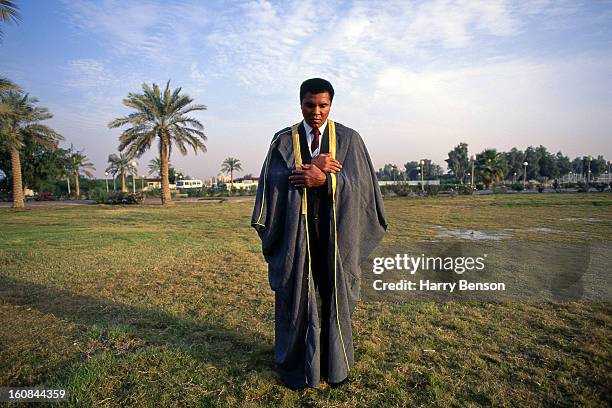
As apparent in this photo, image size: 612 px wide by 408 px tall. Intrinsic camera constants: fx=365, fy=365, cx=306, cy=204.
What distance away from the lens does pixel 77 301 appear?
15.5 feet

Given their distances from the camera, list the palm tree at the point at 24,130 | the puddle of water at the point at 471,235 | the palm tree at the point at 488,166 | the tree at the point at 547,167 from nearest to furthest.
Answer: the puddle of water at the point at 471,235
the palm tree at the point at 24,130
the palm tree at the point at 488,166
the tree at the point at 547,167

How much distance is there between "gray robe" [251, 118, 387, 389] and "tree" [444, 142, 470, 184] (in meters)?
87.1

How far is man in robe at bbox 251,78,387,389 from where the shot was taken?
2477mm

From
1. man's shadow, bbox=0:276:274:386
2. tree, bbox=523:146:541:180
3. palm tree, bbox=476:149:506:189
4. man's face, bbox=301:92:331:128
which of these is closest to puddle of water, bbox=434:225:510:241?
man's shadow, bbox=0:276:274:386

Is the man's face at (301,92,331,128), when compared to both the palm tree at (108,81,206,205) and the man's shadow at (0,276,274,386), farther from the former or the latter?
the palm tree at (108,81,206,205)

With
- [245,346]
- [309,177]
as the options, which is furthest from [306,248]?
[245,346]

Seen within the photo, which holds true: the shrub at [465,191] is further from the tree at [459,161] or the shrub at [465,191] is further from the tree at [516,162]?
the tree at [516,162]

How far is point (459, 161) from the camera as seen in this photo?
87.9m

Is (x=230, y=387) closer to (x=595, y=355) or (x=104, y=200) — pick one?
(x=595, y=355)

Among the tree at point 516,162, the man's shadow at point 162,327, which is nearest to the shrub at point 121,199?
the man's shadow at point 162,327

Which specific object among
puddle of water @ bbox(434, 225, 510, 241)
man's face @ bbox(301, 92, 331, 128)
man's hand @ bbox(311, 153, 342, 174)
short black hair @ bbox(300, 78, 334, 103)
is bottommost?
puddle of water @ bbox(434, 225, 510, 241)

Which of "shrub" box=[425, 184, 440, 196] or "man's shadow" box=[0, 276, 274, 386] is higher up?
"shrub" box=[425, 184, 440, 196]

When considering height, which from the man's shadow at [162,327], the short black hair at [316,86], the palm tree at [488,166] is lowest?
the man's shadow at [162,327]

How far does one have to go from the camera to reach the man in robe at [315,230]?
8.13 feet
